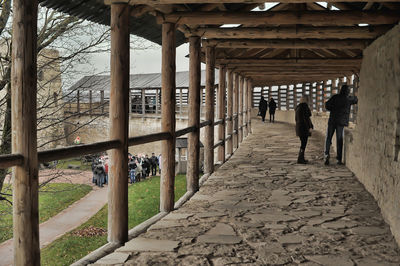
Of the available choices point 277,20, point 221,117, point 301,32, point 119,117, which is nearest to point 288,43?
point 301,32

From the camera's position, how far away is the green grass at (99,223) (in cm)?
1170

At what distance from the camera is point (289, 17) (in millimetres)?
5742

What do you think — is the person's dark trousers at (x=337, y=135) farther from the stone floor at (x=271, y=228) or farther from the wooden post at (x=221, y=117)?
the wooden post at (x=221, y=117)

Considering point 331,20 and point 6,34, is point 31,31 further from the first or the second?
point 6,34

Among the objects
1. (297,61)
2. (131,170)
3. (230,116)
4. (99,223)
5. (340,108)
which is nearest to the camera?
(340,108)

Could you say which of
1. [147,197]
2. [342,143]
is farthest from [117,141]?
[147,197]

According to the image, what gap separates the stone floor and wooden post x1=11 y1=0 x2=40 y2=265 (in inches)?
37.1

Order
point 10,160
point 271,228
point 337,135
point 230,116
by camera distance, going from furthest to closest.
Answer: point 230,116 → point 337,135 → point 271,228 → point 10,160

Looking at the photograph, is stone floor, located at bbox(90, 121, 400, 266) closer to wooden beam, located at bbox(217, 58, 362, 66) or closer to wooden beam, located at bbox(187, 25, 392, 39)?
wooden beam, located at bbox(187, 25, 392, 39)

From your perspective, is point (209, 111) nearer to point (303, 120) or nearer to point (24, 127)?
point (303, 120)

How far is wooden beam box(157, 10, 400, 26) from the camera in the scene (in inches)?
210

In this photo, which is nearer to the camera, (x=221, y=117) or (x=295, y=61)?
(x=221, y=117)

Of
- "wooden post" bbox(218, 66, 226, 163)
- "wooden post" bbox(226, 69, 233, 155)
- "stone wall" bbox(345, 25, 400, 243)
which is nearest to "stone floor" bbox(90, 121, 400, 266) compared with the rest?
"stone wall" bbox(345, 25, 400, 243)

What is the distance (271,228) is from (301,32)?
3.43m
